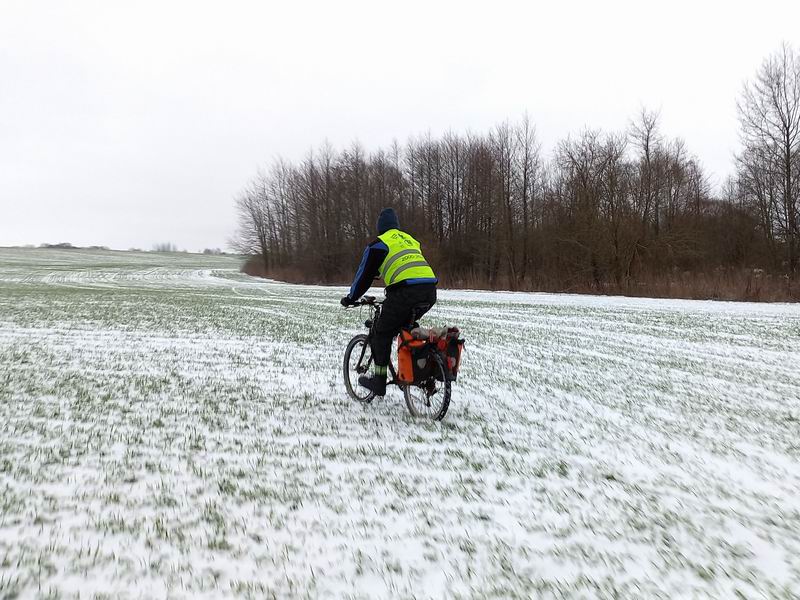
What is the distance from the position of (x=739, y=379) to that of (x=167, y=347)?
32.3 ft

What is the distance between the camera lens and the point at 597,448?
4230mm

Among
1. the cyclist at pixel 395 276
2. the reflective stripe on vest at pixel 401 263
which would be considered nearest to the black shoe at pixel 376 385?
the cyclist at pixel 395 276

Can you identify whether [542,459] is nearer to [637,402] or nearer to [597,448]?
[597,448]

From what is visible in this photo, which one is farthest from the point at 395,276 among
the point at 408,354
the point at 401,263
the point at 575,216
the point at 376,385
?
the point at 575,216

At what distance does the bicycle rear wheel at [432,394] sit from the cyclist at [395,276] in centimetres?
52

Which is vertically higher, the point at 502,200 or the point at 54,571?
the point at 502,200

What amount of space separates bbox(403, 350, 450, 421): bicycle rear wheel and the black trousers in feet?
1.50

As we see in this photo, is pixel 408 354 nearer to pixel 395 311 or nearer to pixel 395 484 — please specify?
pixel 395 311

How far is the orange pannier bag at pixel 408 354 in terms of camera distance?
4.89 m

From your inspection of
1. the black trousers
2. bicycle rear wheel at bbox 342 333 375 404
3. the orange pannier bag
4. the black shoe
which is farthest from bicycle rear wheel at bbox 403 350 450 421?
bicycle rear wheel at bbox 342 333 375 404

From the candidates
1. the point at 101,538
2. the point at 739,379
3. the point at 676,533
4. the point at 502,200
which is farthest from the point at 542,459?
the point at 502,200

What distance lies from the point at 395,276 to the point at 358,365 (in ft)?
4.71

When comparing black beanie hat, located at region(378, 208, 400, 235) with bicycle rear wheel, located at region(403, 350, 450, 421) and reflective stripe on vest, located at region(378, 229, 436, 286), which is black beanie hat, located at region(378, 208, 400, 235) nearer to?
reflective stripe on vest, located at region(378, 229, 436, 286)

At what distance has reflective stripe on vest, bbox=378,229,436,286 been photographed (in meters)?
4.87
